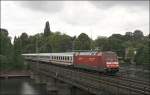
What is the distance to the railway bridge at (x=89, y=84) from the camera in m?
30.7

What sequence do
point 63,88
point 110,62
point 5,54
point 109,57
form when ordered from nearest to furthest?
point 63,88 < point 110,62 < point 109,57 < point 5,54

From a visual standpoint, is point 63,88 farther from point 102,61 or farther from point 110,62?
point 110,62

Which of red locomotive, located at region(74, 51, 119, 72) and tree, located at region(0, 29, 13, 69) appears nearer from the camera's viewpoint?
red locomotive, located at region(74, 51, 119, 72)

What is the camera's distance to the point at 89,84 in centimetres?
3666

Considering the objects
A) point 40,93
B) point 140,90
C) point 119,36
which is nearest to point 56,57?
point 40,93

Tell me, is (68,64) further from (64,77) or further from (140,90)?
(140,90)

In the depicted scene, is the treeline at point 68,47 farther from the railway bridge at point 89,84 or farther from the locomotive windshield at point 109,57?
the railway bridge at point 89,84

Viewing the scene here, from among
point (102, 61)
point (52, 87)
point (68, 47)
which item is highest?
point (68, 47)

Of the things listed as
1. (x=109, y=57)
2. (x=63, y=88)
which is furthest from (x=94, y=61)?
(x=63, y=88)

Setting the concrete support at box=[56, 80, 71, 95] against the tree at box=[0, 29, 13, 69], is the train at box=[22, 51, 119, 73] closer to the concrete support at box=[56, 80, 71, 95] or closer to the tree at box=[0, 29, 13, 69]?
the concrete support at box=[56, 80, 71, 95]

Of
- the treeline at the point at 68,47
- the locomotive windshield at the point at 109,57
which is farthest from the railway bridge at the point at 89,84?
the treeline at the point at 68,47

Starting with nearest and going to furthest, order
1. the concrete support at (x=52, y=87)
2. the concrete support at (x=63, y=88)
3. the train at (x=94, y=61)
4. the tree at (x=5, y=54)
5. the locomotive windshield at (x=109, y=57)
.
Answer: the concrete support at (x=63, y=88), the train at (x=94, y=61), the locomotive windshield at (x=109, y=57), the concrete support at (x=52, y=87), the tree at (x=5, y=54)

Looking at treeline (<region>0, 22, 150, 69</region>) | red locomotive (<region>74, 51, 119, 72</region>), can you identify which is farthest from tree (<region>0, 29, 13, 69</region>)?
red locomotive (<region>74, 51, 119, 72</region>)

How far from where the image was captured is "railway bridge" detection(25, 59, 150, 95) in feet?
101
